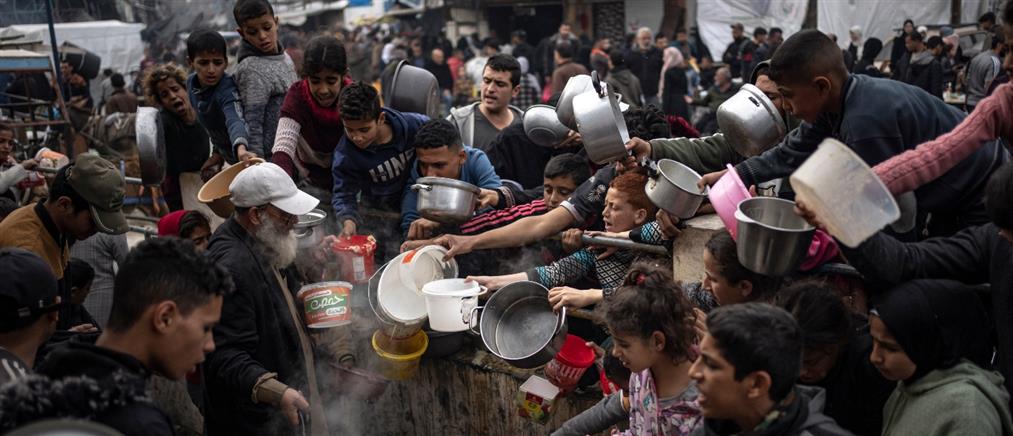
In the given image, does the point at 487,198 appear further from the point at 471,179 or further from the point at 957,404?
the point at 957,404

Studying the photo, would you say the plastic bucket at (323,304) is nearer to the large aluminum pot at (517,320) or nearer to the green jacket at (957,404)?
the large aluminum pot at (517,320)

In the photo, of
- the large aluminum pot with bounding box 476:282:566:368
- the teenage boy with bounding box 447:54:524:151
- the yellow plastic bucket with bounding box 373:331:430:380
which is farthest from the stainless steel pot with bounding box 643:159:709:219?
the teenage boy with bounding box 447:54:524:151

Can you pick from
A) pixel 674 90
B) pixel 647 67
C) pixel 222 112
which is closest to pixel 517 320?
pixel 222 112

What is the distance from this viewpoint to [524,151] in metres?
5.81

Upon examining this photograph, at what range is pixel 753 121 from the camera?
4133mm

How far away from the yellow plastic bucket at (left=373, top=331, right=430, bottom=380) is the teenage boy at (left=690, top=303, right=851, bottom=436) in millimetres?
2268

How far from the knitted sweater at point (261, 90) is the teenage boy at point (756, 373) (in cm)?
417

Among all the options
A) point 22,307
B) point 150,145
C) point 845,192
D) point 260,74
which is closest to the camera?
point 845,192

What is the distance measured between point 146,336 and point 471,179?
2.72m

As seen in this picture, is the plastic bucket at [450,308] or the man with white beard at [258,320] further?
the plastic bucket at [450,308]

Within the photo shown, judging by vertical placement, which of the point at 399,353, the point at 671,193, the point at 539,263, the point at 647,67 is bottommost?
the point at 647,67

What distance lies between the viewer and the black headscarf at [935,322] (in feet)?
8.50

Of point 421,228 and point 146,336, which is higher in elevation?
point 146,336

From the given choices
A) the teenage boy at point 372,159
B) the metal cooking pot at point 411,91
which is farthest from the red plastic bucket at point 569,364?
the metal cooking pot at point 411,91
